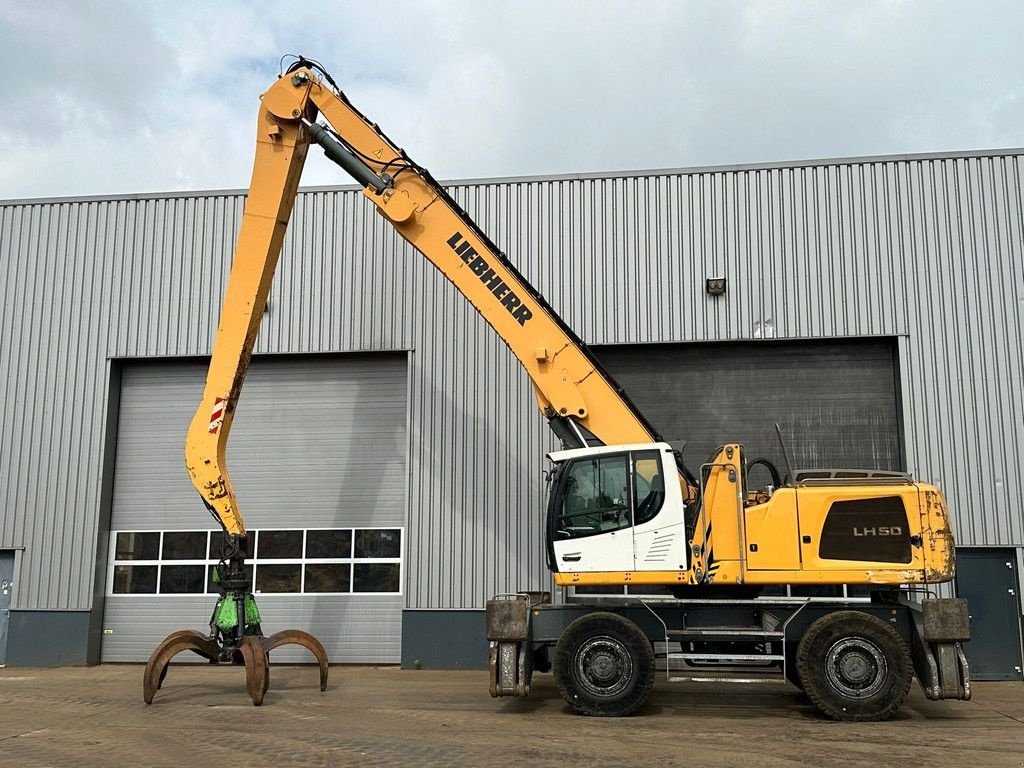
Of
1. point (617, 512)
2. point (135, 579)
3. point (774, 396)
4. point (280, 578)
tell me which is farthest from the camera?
point (135, 579)

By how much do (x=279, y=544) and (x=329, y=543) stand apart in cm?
99

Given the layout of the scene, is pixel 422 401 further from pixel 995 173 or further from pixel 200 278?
pixel 995 173

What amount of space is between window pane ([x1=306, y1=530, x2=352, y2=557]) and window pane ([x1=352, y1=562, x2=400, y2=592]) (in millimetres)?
419


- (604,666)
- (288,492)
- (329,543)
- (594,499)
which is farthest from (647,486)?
(288,492)

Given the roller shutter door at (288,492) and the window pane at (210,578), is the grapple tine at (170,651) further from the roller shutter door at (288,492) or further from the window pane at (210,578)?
the window pane at (210,578)

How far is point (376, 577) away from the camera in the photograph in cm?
1739

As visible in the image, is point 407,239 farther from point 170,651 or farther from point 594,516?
point 170,651

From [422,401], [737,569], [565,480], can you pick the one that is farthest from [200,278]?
[737,569]

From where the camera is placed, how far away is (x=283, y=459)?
18109mm

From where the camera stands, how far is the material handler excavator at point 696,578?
1123 centimetres

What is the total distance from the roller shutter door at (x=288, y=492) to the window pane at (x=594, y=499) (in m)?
6.02

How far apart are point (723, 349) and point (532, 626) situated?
737cm

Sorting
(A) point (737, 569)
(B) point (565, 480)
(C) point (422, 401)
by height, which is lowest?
(A) point (737, 569)

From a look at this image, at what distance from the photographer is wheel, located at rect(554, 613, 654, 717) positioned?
448 inches
